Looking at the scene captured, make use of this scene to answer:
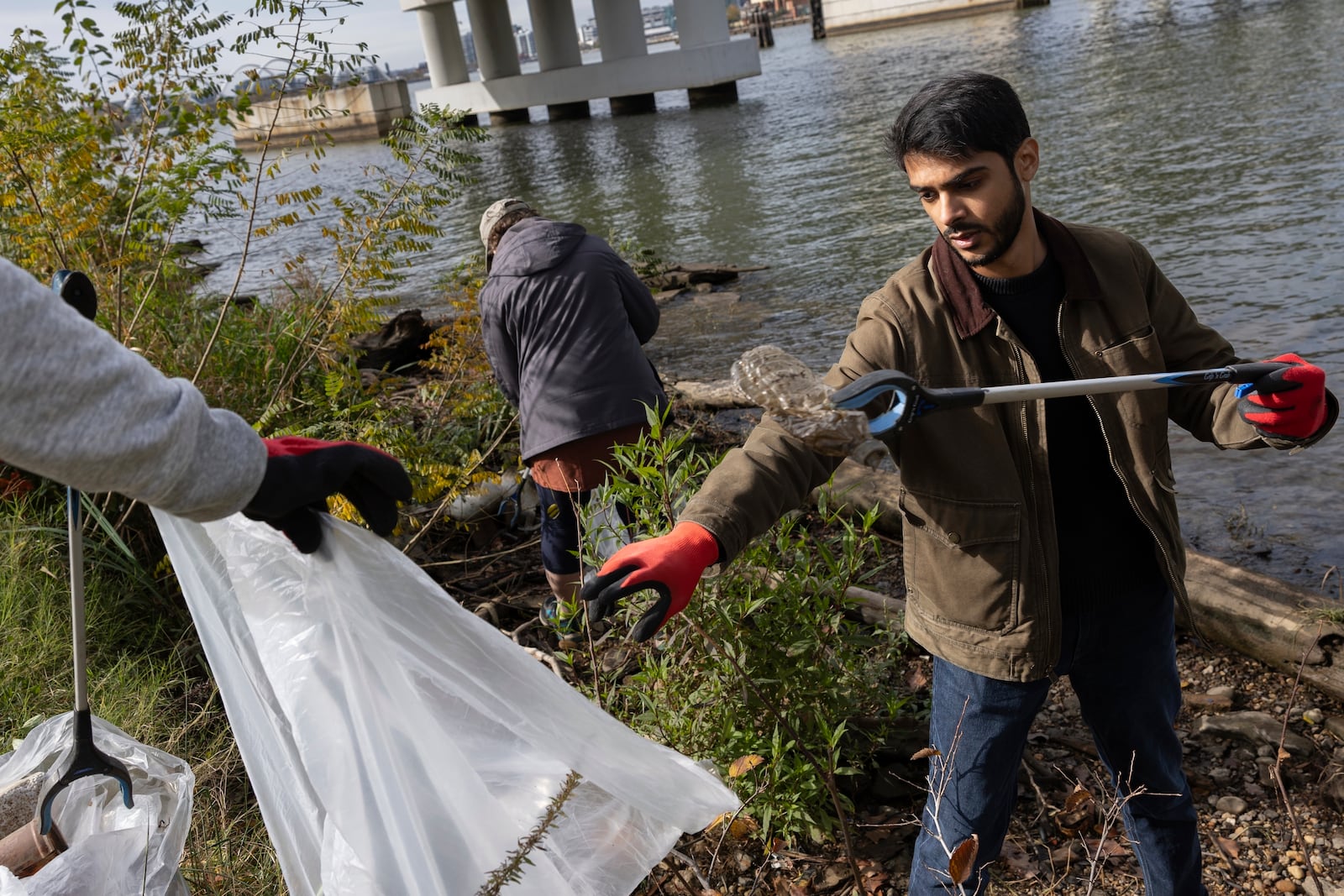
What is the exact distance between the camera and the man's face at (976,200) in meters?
1.98

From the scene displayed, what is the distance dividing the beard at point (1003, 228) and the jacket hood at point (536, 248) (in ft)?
7.58

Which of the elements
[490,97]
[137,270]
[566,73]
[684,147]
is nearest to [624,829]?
[137,270]

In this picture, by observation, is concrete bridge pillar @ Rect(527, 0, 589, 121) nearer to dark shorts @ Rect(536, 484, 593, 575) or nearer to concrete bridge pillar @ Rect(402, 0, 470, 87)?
concrete bridge pillar @ Rect(402, 0, 470, 87)

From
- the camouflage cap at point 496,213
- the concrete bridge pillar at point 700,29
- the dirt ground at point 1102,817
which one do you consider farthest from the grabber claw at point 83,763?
the concrete bridge pillar at point 700,29

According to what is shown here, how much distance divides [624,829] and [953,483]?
3.15 feet

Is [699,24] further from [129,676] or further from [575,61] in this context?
[129,676]

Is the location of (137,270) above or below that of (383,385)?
above

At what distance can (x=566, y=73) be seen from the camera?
3734 cm

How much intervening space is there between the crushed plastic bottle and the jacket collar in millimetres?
310

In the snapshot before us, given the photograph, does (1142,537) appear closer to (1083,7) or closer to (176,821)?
(176,821)

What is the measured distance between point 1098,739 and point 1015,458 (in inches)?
27.9

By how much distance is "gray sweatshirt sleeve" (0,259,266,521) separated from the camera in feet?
4.08

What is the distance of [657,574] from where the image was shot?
5.87 feet

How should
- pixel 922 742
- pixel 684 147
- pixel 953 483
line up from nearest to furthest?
pixel 953 483, pixel 922 742, pixel 684 147
